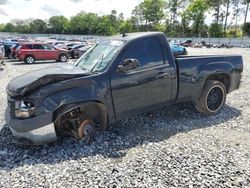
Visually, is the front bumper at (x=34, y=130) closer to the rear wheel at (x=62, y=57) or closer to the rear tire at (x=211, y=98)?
the rear tire at (x=211, y=98)

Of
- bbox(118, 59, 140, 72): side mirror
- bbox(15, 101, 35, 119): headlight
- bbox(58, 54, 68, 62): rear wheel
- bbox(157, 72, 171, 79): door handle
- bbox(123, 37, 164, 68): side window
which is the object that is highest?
bbox(123, 37, 164, 68): side window

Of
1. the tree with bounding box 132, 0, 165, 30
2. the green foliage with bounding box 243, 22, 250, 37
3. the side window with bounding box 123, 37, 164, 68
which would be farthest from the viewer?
the tree with bounding box 132, 0, 165, 30

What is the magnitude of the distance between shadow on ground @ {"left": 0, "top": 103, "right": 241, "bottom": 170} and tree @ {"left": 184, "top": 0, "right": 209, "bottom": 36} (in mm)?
76361

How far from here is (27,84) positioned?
4.26 m

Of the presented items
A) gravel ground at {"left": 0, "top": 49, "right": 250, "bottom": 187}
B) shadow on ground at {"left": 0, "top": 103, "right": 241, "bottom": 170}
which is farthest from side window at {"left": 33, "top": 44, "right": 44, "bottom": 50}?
shadow on ground at {"left": 0, "top": 103, "right": 241, "bottom": 170}

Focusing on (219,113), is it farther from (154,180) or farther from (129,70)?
(154,180)

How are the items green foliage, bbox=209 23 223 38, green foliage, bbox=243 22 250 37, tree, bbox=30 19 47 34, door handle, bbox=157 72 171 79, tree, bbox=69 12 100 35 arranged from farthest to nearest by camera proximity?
tree, bbox=30 19 47 34 → tree, bbox=69 12 100 35 → green foliage, bbox=209 23 223 38 → green foliage, bbox=243 22 250 37 → door handle, bbox=157 72 171 79

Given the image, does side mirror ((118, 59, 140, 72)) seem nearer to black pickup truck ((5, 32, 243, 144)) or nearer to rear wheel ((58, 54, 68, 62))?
black pickup truck ((5, 32, 243, 144))

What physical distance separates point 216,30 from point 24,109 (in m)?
79.5

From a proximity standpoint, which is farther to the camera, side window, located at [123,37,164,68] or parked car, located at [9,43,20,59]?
parked car, located at [9,43,20,59]

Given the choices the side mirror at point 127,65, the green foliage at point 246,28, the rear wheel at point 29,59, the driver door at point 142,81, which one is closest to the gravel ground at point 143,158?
the driver door at point 142,81

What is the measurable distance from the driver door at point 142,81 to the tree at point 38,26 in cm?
13179

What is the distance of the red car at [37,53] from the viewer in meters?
20.5

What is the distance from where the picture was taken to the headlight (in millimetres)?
4164
